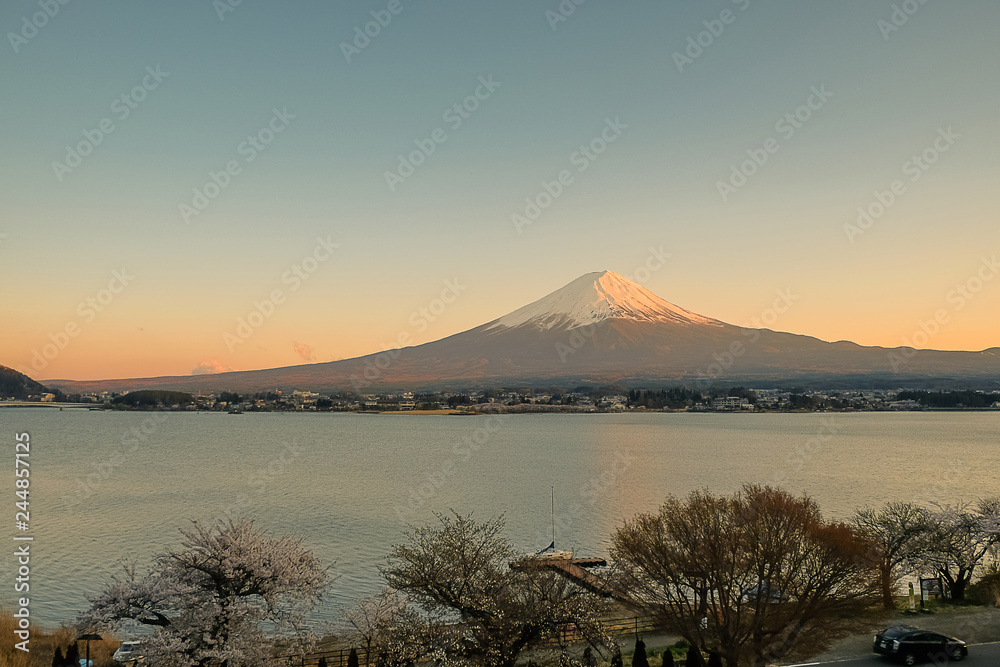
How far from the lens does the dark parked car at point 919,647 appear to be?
51.5 feet

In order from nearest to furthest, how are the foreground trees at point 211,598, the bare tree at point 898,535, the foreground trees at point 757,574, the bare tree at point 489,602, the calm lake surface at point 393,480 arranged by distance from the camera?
the bare tree at point 489,602 → the foreground trees at point 211,598 → the foreground trees at point 757,574 → the bare tree at point 898,535 → the calm lake surface at point 393,480

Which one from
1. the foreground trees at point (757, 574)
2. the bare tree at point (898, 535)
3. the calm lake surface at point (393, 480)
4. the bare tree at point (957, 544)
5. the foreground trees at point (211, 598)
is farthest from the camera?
the calm lake surface at point (393, 480)

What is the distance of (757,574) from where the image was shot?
16422mm

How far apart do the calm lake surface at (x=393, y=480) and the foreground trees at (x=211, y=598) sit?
325 inches

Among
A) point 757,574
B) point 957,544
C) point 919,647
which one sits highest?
point 757,574

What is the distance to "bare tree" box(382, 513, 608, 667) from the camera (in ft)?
46.5

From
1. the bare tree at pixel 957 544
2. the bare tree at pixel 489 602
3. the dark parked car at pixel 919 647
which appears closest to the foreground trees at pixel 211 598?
the bare tree at pixel 489 602

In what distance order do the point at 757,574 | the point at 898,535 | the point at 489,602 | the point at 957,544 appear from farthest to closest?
the point at 898,535 → the point at 957,544 → the point at 757,574 → the point at 489,602

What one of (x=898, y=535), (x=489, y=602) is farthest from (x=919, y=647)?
(x=489, y=602)

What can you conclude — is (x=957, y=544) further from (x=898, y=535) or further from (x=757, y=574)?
(x=757, y=574)

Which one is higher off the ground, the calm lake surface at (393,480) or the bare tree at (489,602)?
the bare tree at (489,602)

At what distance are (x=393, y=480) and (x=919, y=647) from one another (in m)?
47.1

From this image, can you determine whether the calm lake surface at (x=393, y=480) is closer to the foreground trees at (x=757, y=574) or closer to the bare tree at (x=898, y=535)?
the foreground trees at (x=757, y=574)

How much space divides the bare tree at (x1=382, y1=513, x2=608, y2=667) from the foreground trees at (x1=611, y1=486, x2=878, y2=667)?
2090 mm
